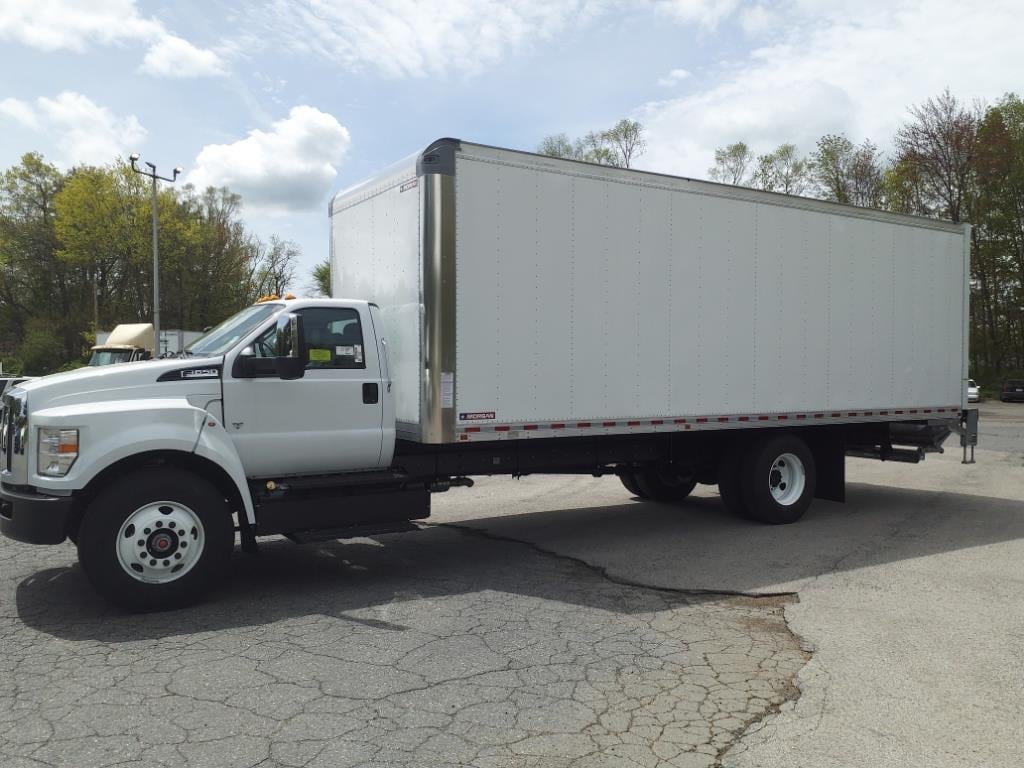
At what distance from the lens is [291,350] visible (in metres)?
6.36

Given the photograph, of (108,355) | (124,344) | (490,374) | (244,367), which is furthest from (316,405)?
(124,344)

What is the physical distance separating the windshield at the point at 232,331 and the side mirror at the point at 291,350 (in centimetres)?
27

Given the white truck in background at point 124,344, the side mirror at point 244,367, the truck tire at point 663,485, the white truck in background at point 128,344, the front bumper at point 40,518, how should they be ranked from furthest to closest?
1. the white truck in background at point 124,344
2. the white truck in background at point 128,344
3. the truck tire at point 663,485
4. the side mirror at point 244,367
5. the front bumper at point 40,518

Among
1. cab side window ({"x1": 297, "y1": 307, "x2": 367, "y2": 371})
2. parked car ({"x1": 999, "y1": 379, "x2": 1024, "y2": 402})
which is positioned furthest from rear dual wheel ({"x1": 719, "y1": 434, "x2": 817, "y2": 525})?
parked car ({"x1": 999, "y1": 379, "x2": 1024, "y2": 402})

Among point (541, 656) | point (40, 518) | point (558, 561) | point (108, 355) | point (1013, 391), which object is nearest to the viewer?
point (541, 656)

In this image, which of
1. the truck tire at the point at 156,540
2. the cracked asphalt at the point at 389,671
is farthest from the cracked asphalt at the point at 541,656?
the truck tire at the point at 156,540

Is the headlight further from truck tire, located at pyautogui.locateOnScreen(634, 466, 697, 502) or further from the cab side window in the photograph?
truck tire, located at pyautogui.locateOnScreen(634, 466, 697, 502)

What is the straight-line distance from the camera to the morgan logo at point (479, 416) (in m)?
6.93

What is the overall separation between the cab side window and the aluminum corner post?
57cm

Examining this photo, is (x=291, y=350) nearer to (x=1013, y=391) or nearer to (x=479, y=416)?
(x=479, y=416)

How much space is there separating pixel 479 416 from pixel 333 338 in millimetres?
1369

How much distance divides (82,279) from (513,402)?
47.2 metres

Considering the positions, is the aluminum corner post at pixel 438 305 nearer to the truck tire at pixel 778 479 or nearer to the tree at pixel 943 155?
the truck tire at pixel 778 479

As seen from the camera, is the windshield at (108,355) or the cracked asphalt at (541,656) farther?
the windshield at (108,355)
